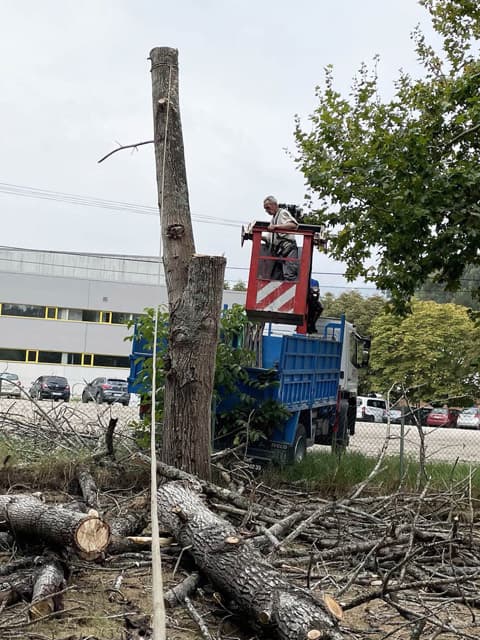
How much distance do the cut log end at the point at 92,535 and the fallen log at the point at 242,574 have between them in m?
0.57

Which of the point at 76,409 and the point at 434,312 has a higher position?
the point at 434,312

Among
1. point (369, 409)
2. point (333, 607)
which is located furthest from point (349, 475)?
point (369, 409)

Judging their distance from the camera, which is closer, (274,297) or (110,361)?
(274,297)

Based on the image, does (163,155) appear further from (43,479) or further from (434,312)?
(434,312)

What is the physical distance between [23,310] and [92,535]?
1702 inches

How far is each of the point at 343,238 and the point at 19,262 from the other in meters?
41.0

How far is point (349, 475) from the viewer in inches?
347

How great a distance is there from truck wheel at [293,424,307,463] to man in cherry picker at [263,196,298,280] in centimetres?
205

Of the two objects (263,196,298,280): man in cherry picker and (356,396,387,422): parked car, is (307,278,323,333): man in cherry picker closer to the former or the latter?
(263,196,298,280): man in cherry picker

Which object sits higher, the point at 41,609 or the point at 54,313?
the point at 54,313

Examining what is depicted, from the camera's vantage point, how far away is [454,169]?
31.7 feet

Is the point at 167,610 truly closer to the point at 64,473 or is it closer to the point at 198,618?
the point at 198,618

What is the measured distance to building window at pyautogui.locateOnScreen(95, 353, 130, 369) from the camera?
47.0 metres

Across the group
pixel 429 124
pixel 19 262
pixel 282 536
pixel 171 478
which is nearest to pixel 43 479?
pixel 171 478
